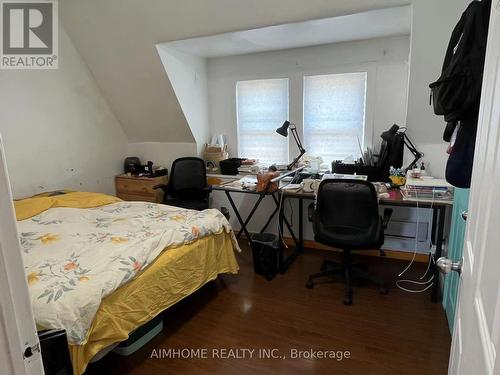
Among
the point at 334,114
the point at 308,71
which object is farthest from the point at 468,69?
the point at 308,71

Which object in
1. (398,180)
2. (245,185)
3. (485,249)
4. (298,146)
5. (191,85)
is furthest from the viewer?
(191,85)

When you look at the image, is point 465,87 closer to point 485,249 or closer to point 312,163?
point 485,249

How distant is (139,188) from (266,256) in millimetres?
2027

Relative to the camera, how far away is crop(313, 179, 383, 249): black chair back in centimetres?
240

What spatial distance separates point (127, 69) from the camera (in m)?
3.54

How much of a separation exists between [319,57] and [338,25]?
2.31 feet

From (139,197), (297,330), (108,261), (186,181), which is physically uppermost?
(186,181)

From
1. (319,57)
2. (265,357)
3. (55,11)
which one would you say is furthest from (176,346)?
(55,11)

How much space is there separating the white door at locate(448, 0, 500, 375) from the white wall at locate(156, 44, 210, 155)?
3038mm

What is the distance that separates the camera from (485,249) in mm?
707

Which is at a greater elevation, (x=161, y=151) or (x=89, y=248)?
(x=161, y=151)

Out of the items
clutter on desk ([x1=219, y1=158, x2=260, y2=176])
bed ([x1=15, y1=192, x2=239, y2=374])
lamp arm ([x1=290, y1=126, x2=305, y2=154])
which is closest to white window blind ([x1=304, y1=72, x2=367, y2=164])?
lamp arm ([x1=290, y1=126, x2=305, y2=154])

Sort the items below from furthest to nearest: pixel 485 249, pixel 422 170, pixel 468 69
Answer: pixel 422 170
pixel 468 69
pixel 485 249

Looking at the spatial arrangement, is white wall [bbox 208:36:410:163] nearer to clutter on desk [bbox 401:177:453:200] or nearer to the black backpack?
clutter on desk [bbox 401:177:453:200]
